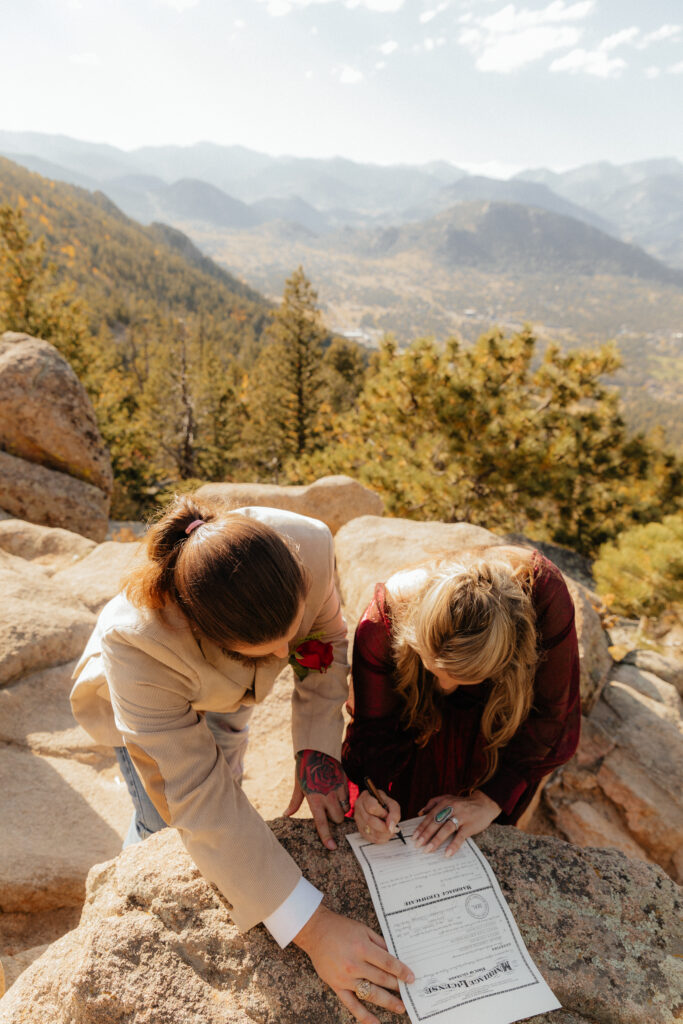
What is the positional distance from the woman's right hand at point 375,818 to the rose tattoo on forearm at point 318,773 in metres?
0.13

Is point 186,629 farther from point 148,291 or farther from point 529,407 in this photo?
point 148,291

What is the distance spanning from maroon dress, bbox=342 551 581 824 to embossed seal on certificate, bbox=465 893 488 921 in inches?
16.9

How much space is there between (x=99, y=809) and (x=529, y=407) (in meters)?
8.50

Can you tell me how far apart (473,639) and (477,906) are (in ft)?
3.08

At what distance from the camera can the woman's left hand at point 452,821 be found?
199cm

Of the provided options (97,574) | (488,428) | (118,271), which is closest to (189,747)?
(97,574)

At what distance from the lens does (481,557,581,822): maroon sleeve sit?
7.46 ft

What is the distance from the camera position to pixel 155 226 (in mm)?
145875

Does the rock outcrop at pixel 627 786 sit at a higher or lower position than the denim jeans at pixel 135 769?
lower

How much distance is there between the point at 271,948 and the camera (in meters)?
1.68

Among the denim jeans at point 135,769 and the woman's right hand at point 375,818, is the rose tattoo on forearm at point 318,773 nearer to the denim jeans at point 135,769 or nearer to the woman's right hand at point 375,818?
the woman's right hand at point 375,818

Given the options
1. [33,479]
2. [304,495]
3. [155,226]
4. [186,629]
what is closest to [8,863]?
[186,629]

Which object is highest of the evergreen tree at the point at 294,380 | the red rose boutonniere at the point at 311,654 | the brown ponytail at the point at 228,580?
the brown ponytail at the point at 228,580

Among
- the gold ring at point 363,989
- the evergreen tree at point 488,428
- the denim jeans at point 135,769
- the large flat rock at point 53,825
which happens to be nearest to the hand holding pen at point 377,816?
the gold ring at point 363,989
